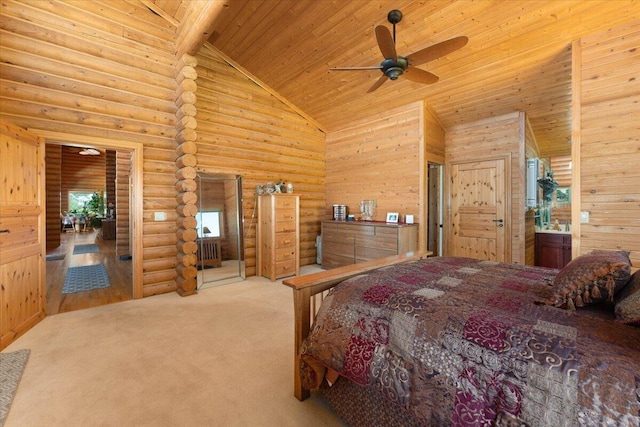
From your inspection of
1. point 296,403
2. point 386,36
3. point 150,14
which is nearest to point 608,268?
point 296,403

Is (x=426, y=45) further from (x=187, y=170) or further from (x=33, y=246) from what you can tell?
(x=33, y=246)

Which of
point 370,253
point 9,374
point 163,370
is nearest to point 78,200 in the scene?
point 9,374

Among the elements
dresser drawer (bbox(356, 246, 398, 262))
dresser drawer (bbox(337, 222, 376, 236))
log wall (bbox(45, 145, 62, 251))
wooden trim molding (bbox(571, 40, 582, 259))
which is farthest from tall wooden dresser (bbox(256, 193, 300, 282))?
log wall (bbox(45, 145, 62, 251))

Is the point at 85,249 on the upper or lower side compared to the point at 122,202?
lower

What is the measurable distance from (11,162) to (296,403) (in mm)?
3439

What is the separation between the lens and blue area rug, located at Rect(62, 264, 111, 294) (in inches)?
170

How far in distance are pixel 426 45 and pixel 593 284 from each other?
10.9 feet

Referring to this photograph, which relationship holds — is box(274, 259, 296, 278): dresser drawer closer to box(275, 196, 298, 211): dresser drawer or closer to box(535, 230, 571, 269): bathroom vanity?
box(275, 196, 298, 211): dresser drawer

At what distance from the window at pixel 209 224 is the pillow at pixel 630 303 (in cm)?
474

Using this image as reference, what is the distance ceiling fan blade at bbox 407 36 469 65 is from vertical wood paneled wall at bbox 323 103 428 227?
208 cm

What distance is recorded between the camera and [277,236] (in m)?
4.84

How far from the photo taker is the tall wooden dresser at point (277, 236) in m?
4.80

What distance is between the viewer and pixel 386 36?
8.25ft

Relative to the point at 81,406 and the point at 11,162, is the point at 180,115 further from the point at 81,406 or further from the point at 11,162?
the point at 81,406
